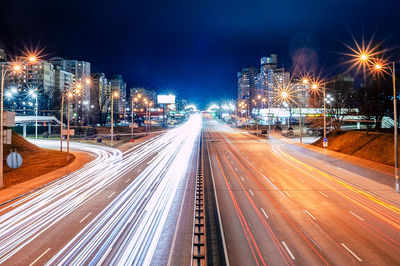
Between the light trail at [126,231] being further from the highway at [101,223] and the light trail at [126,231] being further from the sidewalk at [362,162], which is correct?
the sidewalk at [362,162]

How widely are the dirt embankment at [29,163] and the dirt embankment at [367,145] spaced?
3519 centimetres

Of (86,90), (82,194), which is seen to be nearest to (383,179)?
(82,194)

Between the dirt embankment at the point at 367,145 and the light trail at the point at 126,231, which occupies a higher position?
the dirt embankment at the point at 367,145

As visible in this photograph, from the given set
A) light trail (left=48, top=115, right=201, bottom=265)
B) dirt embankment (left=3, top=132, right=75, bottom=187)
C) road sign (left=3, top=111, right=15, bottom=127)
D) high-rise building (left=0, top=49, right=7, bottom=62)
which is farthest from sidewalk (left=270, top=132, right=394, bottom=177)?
high-rise building (left=0, top=49, right=7, bottom=62)

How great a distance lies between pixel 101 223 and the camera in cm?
1227

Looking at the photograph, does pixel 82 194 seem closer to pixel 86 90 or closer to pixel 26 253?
pixel 26 253

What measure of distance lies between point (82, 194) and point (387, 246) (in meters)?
17.2

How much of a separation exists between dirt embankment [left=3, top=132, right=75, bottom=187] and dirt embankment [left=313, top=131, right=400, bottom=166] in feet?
115

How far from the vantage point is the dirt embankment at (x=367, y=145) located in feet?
92.2

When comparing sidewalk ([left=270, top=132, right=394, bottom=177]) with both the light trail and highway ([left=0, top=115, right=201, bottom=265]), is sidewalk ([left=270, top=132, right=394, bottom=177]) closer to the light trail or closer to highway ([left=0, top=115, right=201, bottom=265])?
highway ([left=0, top=115, right=201, bottom=265])

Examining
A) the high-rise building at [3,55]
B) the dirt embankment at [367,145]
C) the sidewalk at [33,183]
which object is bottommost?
the sidewalk at [33,183]

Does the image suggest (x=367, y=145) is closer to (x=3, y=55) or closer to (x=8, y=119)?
(x=8, y=119)

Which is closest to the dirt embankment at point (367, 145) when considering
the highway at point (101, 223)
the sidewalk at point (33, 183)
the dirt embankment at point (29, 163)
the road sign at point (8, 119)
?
the highway at point (101, 223)

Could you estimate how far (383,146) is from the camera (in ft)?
97.4
